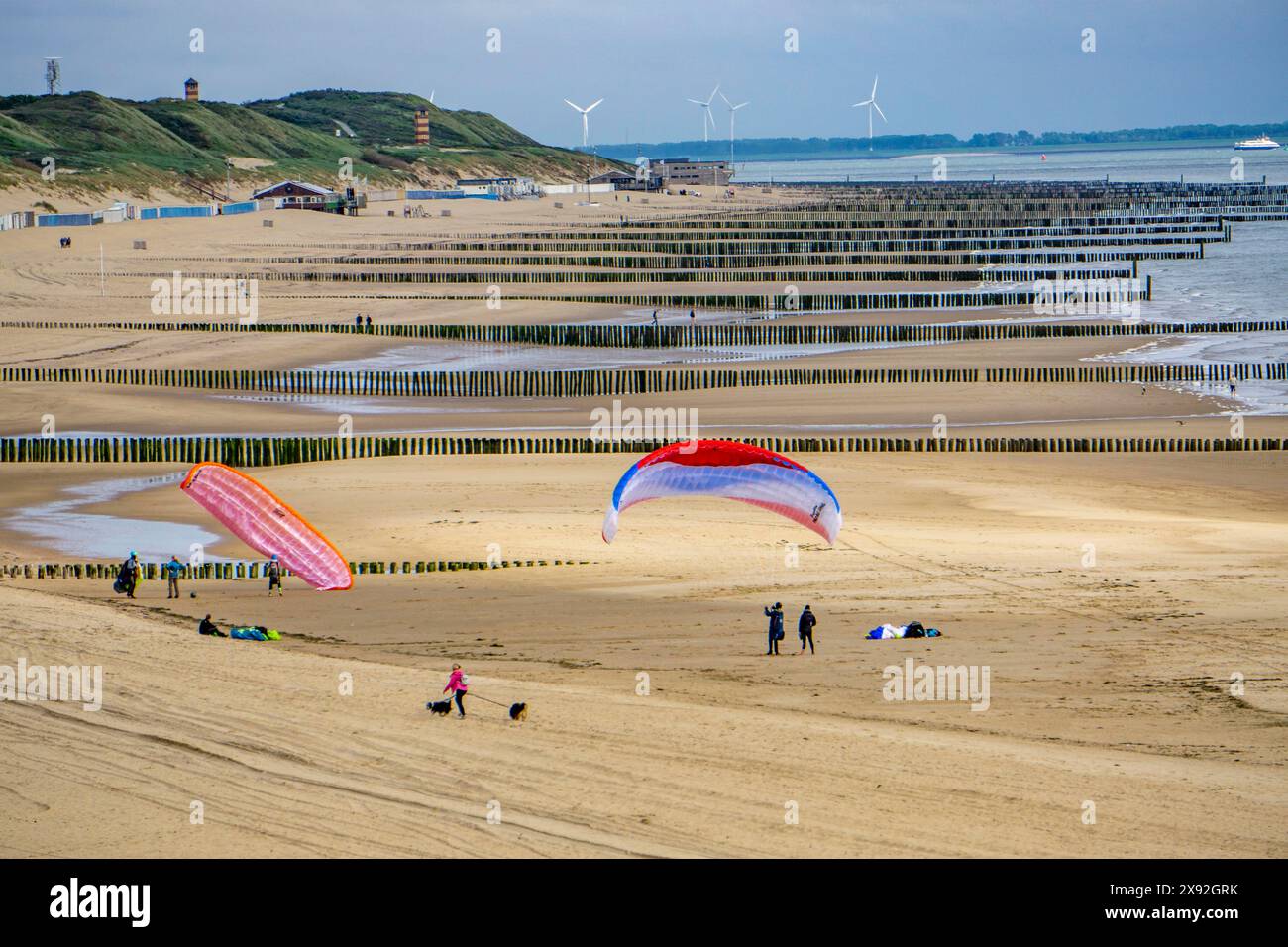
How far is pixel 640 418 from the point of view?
134ft

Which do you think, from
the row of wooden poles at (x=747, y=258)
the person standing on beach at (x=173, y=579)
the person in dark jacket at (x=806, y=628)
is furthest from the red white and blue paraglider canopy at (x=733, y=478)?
the row of wooden poles at (x=747, y=258)

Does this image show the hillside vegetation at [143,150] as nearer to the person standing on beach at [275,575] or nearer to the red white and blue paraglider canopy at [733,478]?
the person standing on beach at [275,575]

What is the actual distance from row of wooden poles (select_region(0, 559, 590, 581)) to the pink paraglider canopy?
106 centimetres

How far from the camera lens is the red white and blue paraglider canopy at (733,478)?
67.4 ft

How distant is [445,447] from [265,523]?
13.1m

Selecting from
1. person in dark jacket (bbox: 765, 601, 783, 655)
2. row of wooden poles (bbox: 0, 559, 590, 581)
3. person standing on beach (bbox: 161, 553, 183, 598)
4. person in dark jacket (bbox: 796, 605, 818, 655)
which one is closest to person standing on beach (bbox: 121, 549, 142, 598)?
person standing on beach (bbox: 161, 553, 183, 598)

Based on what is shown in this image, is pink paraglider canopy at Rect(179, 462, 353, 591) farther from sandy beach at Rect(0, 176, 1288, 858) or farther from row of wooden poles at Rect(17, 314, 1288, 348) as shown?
row of wooden poles at Rect(17, 314, 1288, 348)

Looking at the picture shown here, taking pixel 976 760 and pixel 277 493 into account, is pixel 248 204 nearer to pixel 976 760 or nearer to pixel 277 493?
pixel 277 493

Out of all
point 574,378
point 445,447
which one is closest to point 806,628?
point 445,447

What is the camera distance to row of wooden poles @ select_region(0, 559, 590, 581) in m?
23.3

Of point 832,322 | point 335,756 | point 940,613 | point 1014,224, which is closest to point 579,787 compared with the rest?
point 335,756

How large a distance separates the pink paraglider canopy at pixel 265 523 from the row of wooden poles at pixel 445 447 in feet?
37.3

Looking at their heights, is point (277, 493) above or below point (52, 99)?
below
